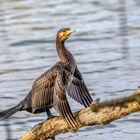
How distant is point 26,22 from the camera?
22.5 metres

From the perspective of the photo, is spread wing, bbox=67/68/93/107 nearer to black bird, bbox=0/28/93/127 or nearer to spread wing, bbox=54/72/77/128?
black bird, bbox=0/28/93/127

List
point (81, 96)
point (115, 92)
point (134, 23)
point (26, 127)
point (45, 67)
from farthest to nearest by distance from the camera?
point (134, 23)
point (45, 67)
point (115, 92)
point (26, 127)
point (81, 96)

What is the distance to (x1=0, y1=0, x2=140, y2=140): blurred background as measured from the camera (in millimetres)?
13398

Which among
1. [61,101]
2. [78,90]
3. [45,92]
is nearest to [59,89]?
[61,101]

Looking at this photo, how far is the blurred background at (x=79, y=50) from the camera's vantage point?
13.4 metres

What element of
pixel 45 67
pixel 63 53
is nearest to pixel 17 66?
pixel 45 67

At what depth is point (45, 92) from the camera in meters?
10.3

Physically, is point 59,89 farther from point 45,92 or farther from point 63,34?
point 63,34

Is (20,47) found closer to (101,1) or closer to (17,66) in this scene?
(17,66)

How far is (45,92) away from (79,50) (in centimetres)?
875

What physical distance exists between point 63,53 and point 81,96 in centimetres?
59

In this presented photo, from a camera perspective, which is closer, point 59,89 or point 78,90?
point 59,89

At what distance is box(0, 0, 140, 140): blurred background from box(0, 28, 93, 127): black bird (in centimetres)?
183

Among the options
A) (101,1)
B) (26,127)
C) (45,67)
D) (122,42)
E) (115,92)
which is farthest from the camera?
(101,1)
